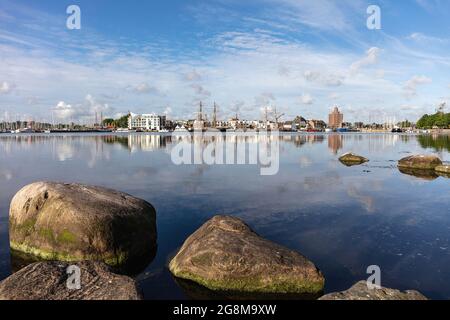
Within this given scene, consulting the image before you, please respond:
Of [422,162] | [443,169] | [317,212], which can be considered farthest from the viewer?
[422,162]

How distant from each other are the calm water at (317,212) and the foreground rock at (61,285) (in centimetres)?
180

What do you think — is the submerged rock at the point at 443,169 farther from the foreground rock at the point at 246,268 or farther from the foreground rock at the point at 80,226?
the foreground rock at the point at 80,226

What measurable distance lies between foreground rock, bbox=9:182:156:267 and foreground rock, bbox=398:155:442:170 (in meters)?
30.7

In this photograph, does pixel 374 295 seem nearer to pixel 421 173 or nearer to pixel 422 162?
pixel 421 173

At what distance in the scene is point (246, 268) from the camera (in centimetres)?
1024

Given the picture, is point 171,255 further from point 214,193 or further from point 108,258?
point 214,193

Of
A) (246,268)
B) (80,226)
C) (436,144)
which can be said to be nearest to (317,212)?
(246,268)

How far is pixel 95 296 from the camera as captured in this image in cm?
822

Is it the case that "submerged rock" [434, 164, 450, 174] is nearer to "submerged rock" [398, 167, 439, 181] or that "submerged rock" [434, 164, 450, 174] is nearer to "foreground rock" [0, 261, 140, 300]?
"submerged rock" [398, 167, 439, 181]

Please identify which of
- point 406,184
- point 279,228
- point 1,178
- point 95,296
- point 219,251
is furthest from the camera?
point 1,178

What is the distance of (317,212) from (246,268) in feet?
31.0

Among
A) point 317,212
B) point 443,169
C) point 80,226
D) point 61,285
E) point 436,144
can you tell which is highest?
point 436,144

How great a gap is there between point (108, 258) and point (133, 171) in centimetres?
2353

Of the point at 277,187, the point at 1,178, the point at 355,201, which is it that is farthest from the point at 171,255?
the point at 1,178
